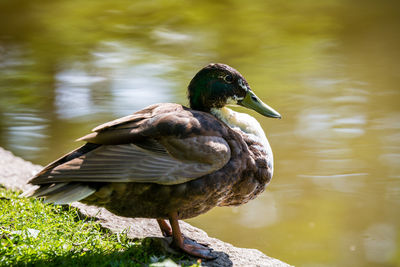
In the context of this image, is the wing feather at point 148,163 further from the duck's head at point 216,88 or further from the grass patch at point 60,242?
the duck's head at point 216,88

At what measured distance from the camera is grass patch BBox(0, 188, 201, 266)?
11.3 ft

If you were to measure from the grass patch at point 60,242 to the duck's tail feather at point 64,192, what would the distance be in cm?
34

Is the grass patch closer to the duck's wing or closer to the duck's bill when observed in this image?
the duck's wing

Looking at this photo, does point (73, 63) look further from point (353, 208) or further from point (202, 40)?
point (353, 208)

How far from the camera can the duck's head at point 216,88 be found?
4.16 metres

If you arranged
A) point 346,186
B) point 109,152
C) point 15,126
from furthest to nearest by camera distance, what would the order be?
point 15,126, point 346,186, point 109,152

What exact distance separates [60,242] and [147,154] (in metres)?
0.81

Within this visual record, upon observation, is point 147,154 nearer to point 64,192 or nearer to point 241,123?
point 64,192

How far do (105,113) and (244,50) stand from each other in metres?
3.65

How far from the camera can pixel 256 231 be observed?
558 centimetres

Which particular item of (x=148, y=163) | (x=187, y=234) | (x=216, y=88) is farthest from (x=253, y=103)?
(x=148, y=163)

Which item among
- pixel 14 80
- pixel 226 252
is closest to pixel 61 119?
pixel 14 80

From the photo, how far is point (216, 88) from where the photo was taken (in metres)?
4.16

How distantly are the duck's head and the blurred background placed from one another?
166 cm
